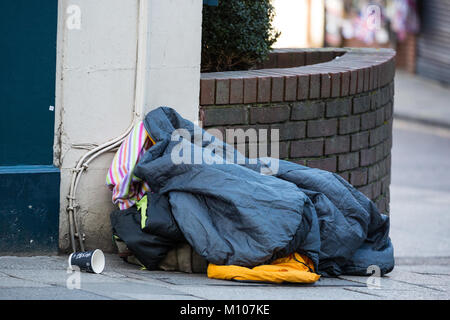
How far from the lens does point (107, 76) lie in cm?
427

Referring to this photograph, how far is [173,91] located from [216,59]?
940 millimetres

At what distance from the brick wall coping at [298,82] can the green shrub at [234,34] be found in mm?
251

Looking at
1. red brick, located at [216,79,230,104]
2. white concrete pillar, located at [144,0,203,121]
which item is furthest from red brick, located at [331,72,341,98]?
white concrete pillar, located at [144,0,203,121]

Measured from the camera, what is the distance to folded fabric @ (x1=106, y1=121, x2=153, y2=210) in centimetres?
414

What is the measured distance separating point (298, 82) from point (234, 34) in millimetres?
654

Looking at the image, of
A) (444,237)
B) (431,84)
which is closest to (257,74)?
(444,237)

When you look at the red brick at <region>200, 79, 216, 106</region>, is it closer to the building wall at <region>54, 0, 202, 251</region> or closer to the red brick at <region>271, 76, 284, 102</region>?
the building wall at <region>54, 0, 202, 251</region>

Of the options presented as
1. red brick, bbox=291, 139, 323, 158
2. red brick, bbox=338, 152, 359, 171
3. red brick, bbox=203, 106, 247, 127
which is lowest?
red brick, bbox=338, 152, 359, 171

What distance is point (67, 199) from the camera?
14.1 ft

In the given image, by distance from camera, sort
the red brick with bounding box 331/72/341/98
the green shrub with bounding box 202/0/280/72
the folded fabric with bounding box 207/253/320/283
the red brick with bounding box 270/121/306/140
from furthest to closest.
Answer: the green shrub with bounding box 202/0/280/72 < the red brick with bounding box 331/72/341/98 < the red brick with bounding box 270/121/306/140 < the folded fabric with bounding box 207/253/320/283

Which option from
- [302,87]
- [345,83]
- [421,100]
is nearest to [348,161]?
[345,83]

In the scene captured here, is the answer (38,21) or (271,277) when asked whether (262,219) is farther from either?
(38,21)

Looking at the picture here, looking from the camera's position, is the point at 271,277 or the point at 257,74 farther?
the point at 257,74

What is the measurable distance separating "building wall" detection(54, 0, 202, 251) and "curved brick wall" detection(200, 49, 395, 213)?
24cm
